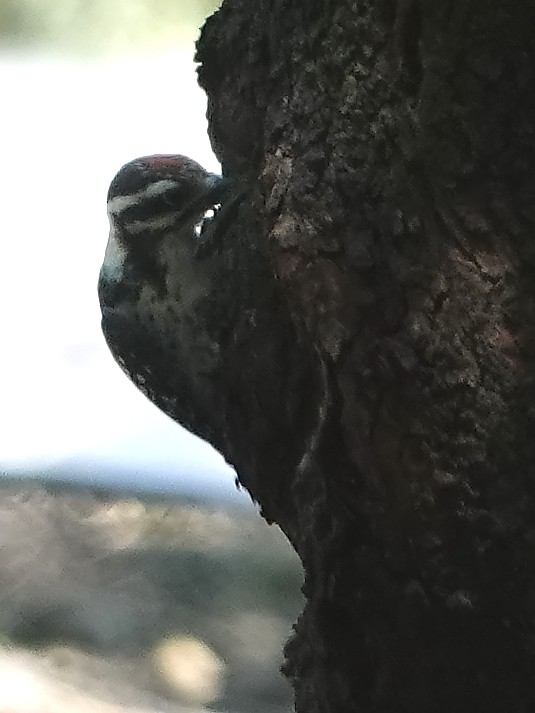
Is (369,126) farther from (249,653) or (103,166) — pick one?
(103,166)

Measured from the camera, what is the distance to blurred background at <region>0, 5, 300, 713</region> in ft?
4.66

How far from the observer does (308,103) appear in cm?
62

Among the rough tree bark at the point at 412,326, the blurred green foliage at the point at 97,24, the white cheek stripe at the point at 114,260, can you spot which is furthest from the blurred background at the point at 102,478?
the rough tree bark at the point at 412,326

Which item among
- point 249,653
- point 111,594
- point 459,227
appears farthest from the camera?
point 111,594

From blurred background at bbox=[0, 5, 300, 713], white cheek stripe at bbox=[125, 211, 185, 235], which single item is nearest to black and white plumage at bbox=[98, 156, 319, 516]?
white cheek stripe at bbox=[125, 211, 185, 235]

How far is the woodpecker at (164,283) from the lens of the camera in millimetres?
785

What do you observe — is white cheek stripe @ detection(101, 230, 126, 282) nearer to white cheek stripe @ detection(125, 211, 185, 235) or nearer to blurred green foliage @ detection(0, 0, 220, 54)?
white cheek stripe @ detection(125, 211, 185, 235)

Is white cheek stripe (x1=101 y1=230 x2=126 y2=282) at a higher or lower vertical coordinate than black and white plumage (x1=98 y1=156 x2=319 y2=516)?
higher

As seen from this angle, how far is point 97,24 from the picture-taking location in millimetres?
1584

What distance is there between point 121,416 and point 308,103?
3.78 ft

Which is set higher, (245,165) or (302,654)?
(245,165)

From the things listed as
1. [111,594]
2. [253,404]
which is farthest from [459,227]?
[111,594]

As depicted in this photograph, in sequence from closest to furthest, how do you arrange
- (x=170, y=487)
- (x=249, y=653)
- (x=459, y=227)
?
(x=459, y=227) < (x=249, y=653) < (x=170, y=487)

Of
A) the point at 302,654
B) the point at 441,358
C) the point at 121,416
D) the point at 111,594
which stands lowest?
the point at 302,654
